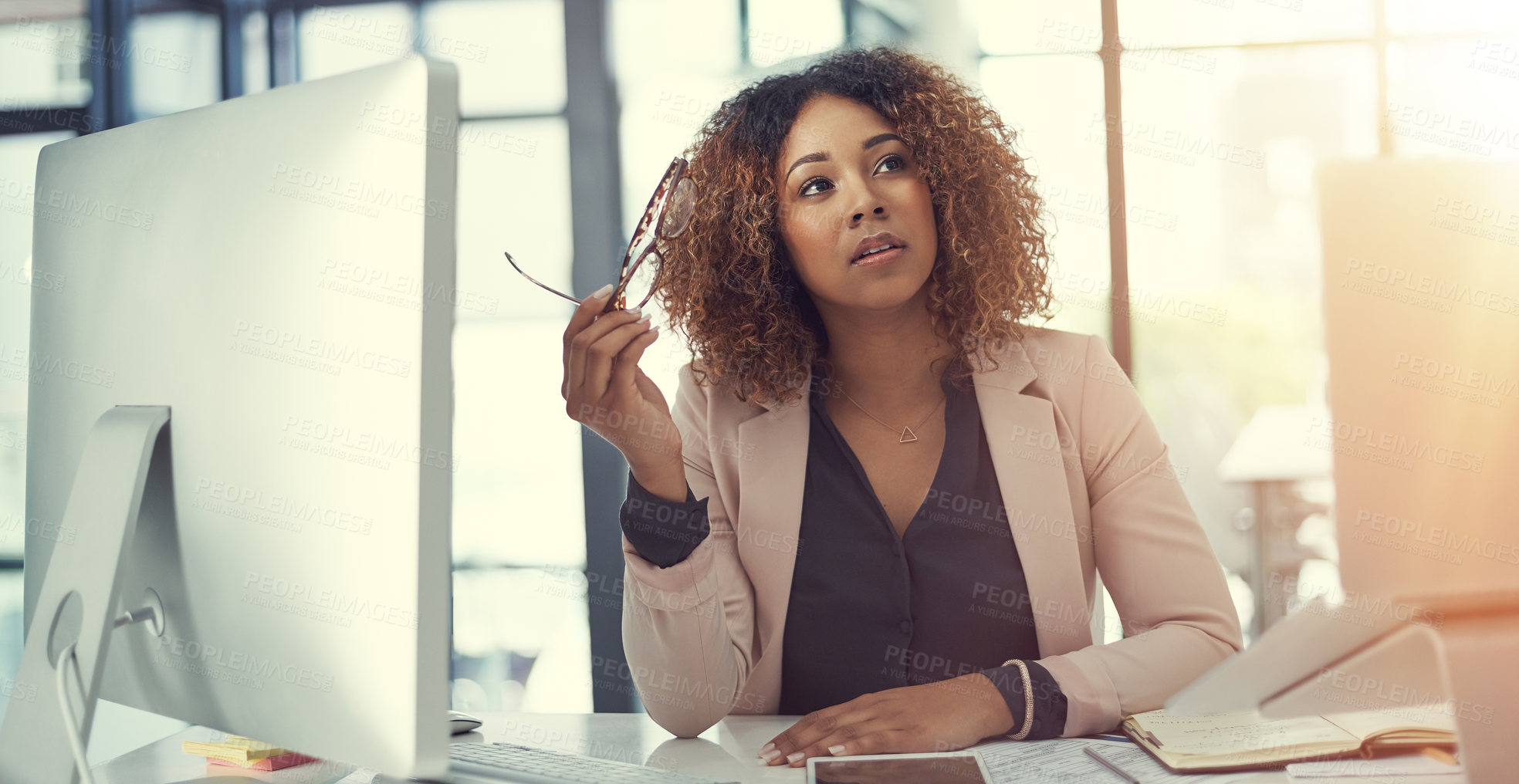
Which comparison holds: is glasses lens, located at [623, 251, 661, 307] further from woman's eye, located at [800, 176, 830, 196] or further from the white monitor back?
the white monitor back

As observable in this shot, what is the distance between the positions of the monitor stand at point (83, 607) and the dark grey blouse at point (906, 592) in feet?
2.85

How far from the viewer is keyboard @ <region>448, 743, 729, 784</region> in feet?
2.41

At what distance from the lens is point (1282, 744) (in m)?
0.87

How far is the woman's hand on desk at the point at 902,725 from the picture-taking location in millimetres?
961

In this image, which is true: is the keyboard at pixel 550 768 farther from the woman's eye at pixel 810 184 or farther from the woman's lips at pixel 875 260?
the woman's eye at pixel 810 184

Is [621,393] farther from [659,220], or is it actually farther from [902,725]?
[902,725]

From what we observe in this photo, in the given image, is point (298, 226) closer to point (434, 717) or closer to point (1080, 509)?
point (434, 717)

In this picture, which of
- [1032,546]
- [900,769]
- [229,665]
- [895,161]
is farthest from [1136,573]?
[229,665]

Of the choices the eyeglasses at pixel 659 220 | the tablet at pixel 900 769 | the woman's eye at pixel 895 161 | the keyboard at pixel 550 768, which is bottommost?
the tablet at pixel 900 769

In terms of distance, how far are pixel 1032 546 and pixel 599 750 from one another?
0.62 m

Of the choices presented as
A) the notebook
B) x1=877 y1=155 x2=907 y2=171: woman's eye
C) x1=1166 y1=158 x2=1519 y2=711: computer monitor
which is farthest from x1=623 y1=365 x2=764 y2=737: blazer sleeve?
x1=1166 y1=158 x2=1519 y2=711: computer monitor

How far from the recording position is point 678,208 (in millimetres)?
1040

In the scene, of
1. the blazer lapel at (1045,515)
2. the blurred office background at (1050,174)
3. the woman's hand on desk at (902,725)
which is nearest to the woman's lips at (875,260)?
the blazer lapel at (1045,515)

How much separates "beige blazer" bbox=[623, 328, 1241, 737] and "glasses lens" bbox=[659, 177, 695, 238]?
0.37 meters
